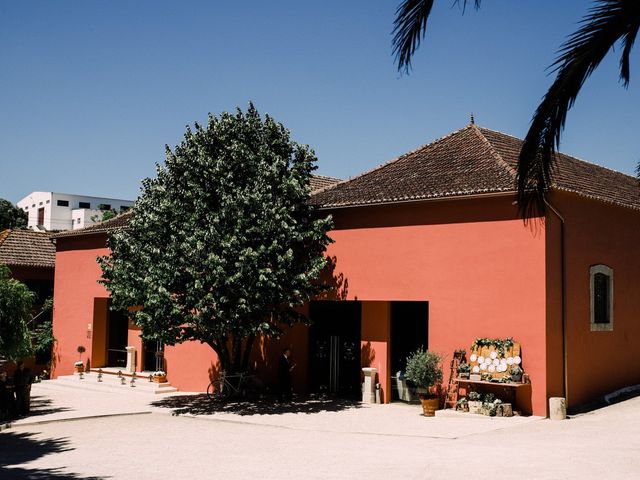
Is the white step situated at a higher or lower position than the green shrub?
lower

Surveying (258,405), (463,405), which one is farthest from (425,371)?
(258,405)

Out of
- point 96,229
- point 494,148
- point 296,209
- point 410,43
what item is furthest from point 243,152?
point 96,229

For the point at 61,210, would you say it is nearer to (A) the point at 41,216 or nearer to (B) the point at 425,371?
(A) the point at 41,216

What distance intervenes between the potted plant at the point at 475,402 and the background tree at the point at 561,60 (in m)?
8.74

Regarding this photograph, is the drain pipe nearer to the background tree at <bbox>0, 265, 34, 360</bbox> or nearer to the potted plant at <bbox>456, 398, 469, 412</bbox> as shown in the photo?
the potted plant at <bbox>456, 398, 469, 412</bbox>

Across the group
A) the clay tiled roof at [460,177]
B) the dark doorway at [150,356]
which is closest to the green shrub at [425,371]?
the clay tiled roof at [460,177]

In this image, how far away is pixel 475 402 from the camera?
53.8 feet

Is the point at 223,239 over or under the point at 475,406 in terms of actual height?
over

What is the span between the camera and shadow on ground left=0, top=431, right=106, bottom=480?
10.6 meters

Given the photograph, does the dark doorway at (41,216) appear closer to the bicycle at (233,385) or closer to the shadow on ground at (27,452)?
the bicycle at (233,385)

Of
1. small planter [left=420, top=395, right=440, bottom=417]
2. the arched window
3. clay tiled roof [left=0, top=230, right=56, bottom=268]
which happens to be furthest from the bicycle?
clay tiled roof [left=0, top=230, right=56, bottom=268]

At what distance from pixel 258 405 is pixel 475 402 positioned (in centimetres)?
574

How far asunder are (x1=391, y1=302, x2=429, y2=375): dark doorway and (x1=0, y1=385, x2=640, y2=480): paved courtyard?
4.82 feet

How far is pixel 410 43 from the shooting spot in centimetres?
816
